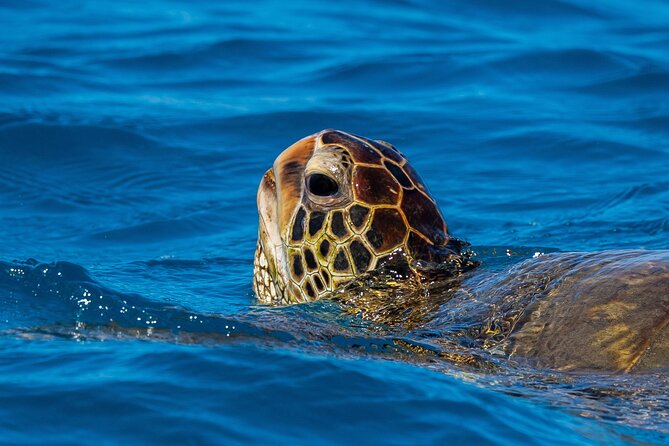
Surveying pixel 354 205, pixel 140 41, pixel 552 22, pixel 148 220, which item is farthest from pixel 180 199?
pixel 552 22

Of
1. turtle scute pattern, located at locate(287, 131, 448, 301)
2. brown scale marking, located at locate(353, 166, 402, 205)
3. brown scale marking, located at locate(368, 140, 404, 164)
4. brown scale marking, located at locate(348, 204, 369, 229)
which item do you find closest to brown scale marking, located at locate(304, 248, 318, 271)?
turtle scute pattern, located at locate(287, 131, 448, 301)

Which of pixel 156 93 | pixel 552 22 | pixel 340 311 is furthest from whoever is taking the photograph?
pixel 552 22

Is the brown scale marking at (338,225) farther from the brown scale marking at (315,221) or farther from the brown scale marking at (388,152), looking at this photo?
the brown scale marking at (388,152)

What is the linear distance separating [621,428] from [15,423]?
2.29 metres

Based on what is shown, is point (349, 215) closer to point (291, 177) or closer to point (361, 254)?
point (361, 254)

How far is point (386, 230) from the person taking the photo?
5609 mm

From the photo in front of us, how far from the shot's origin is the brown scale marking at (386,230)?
221 inches

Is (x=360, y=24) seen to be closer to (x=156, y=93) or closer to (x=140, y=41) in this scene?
(x=140, y=41)

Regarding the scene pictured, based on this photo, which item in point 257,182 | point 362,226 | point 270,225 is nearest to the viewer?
point 362,226

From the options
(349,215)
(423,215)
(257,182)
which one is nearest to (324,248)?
(349,215)

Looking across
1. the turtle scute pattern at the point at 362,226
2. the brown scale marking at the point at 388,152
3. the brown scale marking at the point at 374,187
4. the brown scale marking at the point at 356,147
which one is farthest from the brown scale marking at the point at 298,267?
the brown scale marking at the point at 388,152

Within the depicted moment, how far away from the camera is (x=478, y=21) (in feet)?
51.1

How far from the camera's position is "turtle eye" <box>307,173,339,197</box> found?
562cm

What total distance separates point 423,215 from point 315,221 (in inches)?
23.0
